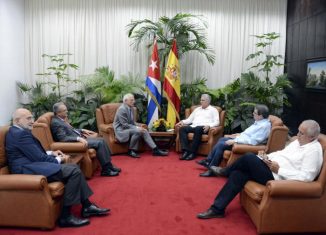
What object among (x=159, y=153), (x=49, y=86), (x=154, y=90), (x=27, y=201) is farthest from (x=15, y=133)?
(x=49, y=86)

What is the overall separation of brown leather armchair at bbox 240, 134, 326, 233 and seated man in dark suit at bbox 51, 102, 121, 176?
2.40m

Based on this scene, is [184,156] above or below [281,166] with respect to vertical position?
below

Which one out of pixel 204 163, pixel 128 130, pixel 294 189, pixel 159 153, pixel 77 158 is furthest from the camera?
pixel 159 153

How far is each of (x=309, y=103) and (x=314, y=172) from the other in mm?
4104

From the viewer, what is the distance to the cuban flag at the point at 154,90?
6852 mm

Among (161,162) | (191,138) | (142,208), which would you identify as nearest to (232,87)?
(191,138)

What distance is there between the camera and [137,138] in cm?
583

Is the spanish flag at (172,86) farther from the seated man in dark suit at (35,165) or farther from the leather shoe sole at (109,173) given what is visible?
the seated man in dark suit at (35,165)

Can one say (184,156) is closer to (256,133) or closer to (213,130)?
(213,130)

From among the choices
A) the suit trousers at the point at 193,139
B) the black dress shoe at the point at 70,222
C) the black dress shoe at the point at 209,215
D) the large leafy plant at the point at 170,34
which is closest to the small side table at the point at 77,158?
the black dress shoe at the point at 70,222

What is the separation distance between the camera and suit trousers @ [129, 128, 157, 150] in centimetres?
580

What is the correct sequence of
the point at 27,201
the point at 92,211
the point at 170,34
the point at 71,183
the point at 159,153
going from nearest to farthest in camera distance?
the point at 27,201 → the point at 71,183 → the point at 92,211 → the point at 159,153 → the point at 170,34

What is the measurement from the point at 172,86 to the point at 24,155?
4148mm

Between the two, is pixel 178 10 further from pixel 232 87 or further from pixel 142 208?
pixel 142 208
